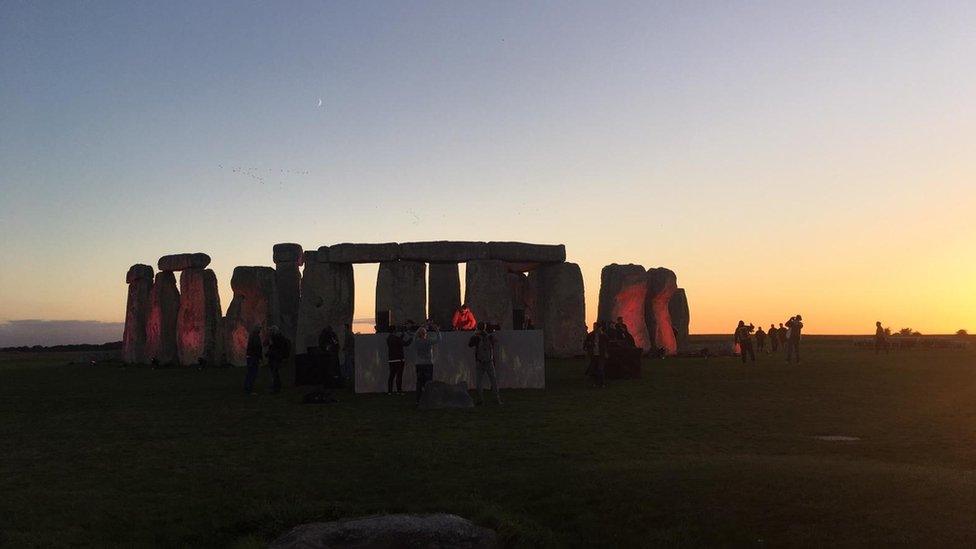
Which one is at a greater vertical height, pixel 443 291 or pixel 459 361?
pixel 443 291

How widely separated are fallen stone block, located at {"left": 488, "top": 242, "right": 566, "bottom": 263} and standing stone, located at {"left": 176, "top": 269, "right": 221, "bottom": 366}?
10.6 metres

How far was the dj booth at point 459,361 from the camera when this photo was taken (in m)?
17.7

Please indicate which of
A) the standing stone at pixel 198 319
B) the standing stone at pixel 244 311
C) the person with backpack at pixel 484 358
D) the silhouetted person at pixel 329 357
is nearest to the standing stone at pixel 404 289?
the standing stone at pixel 244 311

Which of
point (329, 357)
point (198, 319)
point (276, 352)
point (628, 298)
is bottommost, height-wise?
point (329, 357)

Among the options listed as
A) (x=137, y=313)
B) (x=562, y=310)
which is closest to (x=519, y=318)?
(x=562, y=310)

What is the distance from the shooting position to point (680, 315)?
3659cm

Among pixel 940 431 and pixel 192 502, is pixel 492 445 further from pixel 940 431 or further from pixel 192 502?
pixel 940 431

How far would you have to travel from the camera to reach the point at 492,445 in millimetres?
10133

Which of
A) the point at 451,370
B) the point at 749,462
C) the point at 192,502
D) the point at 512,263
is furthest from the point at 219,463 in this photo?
the point at 512,263

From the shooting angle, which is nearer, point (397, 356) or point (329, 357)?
point (397, 356)

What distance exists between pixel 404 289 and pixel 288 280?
743 cm

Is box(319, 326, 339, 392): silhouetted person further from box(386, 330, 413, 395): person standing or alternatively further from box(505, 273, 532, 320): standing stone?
box(505, 273, 532, 320): standing stone

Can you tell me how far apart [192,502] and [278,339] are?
11.0 m

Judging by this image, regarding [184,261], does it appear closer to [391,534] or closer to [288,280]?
[288,280]
